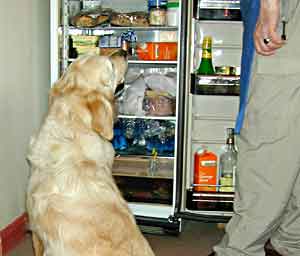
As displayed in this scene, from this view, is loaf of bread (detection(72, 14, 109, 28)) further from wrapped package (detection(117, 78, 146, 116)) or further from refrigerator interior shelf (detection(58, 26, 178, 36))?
wrapped package (detection(117, 78, 146, 116))

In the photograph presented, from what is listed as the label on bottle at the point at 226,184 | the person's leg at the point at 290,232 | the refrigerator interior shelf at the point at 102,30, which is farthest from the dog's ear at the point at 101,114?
the label on bottle at the point at 226,184

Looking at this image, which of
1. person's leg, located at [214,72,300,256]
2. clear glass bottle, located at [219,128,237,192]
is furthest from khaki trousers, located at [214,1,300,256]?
clear glass bottle, located at [219,128,237,192]

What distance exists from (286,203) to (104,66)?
0.84 metres

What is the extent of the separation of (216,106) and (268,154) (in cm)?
122

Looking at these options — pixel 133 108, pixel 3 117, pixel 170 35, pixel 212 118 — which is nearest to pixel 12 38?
pixel 3 117

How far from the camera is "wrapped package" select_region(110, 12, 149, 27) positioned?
2.68 meters

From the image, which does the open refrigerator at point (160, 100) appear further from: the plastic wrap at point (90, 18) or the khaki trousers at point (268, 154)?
the khaki trousers at point (268, 154)

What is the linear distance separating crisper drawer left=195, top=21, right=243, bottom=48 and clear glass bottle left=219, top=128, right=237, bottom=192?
51 centimetres

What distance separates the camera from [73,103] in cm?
171

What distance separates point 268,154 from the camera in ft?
5.51

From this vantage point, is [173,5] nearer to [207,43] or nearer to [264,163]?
[207,43]

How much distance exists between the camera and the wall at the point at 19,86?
7.73 feet

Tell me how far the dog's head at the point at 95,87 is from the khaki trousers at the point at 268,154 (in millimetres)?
505

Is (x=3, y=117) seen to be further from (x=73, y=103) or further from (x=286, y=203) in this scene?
(x=286, y=203)
